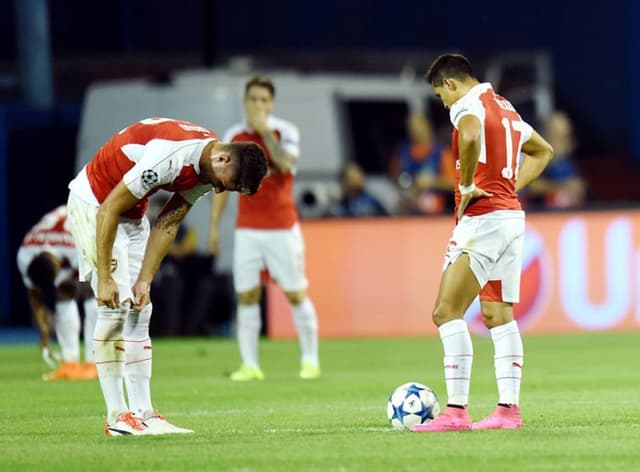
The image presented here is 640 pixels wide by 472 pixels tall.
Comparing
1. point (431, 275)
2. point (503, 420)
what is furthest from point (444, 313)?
point (431, 275)

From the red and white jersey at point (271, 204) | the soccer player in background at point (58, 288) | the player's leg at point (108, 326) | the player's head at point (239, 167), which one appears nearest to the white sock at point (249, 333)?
→ the red and white jersey at point (271, 204)

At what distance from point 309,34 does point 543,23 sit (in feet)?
14.0

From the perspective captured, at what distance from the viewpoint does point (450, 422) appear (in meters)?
10.1

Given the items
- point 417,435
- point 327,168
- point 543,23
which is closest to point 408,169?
point 327,168

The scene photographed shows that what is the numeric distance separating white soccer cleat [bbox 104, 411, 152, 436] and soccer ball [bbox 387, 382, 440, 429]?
144 cm

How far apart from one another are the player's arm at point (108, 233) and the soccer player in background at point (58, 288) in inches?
229

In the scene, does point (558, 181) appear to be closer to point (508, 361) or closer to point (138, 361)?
point (508, 361)

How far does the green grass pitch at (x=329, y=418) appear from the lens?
28.6 ft

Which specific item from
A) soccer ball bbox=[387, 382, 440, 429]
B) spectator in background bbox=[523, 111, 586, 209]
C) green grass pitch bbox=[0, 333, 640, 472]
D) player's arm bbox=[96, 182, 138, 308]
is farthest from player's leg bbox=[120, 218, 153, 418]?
spectator in background bbox=[523, 111, 586, 209]

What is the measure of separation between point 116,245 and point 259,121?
15.4 ft

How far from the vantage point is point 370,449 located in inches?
360

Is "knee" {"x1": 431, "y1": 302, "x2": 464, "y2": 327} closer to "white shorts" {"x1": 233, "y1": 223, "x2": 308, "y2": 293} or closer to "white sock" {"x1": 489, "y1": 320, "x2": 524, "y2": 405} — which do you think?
"white sock" {"x1": 489, "y1": 320, "x2": 524, "y2": 405}

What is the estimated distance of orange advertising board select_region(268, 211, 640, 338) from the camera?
20562 mm

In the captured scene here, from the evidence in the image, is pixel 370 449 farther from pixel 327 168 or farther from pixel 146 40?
pixel 146 40
